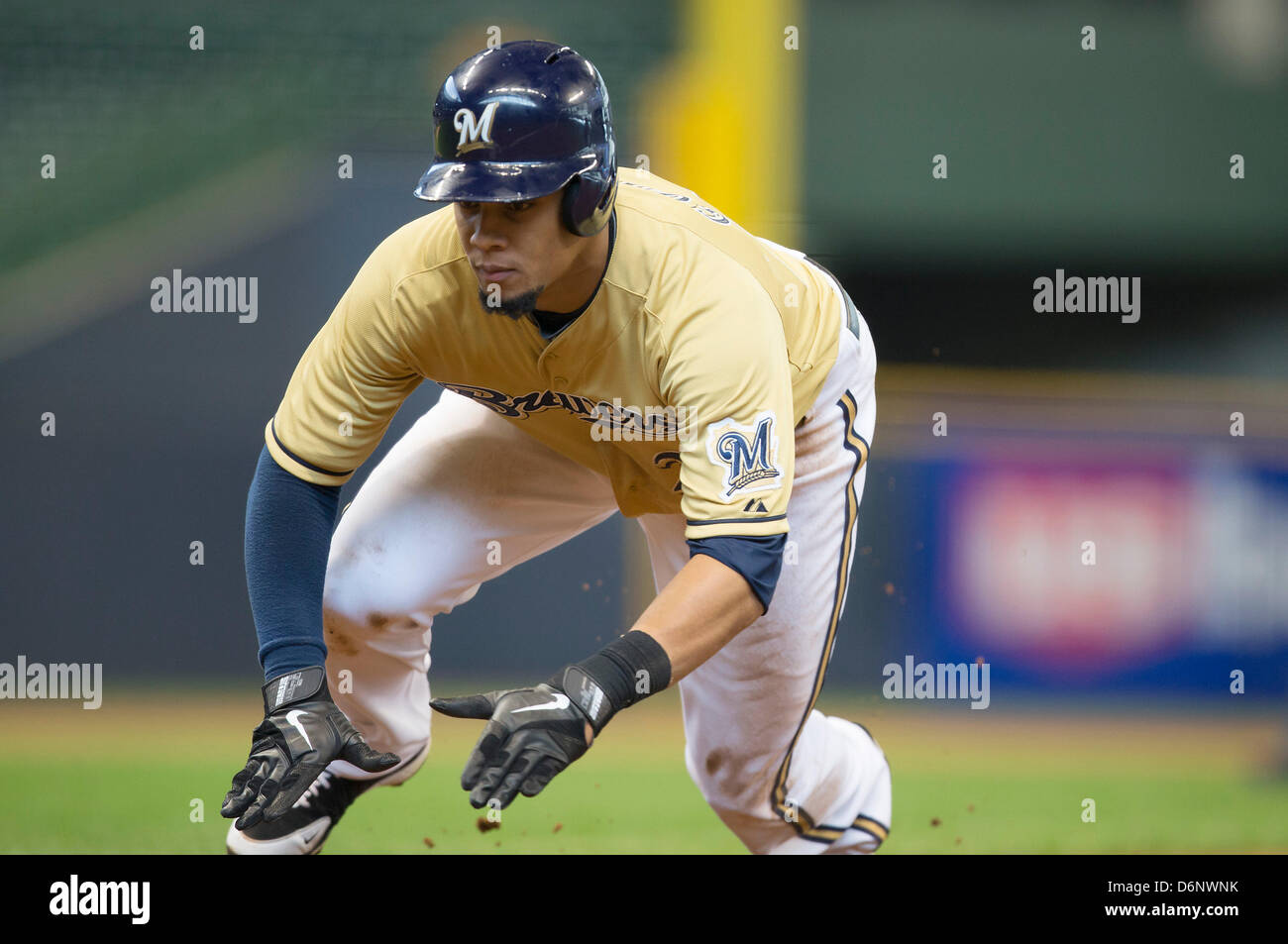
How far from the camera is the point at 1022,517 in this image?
5.34m

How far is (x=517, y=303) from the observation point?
2.19m

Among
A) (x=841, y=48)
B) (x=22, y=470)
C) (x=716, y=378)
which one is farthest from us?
(x=841, y=48)

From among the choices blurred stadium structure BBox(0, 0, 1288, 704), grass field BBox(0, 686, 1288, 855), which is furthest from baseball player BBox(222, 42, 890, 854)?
blurred stadium structure BBox(0, 0, 1288, 704)

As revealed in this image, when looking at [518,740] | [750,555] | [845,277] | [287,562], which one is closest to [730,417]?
[750,555]

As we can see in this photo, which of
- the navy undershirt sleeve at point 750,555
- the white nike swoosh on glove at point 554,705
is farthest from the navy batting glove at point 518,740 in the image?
the navy undershirt sleeve at point 750,555

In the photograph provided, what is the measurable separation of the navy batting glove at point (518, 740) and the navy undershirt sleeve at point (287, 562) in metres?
0.55

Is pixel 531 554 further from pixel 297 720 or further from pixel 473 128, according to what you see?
pixel 473 128

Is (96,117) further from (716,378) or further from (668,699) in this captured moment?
(716,378)

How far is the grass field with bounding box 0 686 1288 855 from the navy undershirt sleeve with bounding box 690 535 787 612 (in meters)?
1.71

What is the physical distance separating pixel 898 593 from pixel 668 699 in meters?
0.98

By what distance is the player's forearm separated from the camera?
204cm

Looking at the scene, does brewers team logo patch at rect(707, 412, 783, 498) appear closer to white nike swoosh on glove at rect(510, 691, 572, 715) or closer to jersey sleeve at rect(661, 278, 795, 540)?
jersey sleeve at rect(661, 278, 795, 540)

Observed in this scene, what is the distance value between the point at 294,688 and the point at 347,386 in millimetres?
533

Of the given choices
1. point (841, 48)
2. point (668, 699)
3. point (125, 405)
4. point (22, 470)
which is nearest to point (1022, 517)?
point (668, 699)
